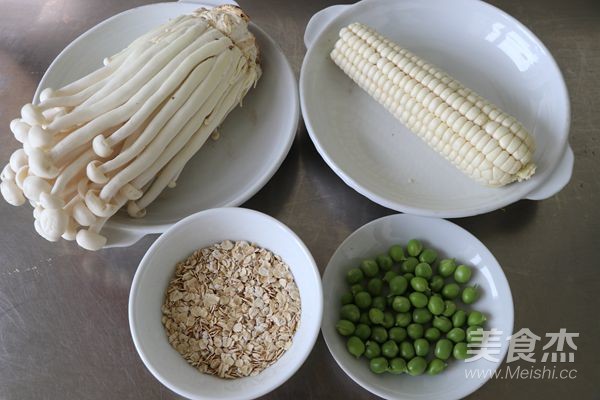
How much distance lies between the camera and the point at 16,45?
1.29m

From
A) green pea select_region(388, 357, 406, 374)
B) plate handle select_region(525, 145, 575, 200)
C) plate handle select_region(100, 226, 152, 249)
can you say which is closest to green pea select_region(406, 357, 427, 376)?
green pea select_region(388, 357, 406, 374)

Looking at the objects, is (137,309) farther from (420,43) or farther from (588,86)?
(588,86)

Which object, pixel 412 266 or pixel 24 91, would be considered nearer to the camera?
pixel 412 266

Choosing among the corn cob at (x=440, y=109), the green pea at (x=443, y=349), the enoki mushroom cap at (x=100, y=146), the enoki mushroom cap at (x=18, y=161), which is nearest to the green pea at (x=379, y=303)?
the green pea at (x=443, y=349)

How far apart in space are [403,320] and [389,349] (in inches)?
2.4

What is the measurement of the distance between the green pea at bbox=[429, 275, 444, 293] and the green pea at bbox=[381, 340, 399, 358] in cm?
13

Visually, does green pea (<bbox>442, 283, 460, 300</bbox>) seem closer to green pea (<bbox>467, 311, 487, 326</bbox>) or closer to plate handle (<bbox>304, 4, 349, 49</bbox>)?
green pea (<bbox>467, 311, 487, 326</bbox>)

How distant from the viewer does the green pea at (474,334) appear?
85 centimetres

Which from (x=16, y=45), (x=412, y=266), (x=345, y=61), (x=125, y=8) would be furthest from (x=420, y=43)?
(x=16, y=45)

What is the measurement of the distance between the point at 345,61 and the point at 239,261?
19.3 inches

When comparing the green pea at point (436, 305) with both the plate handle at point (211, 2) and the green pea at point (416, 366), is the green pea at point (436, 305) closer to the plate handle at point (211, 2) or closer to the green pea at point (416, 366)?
the green pea at point (416, 366)

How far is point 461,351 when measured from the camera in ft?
2.76

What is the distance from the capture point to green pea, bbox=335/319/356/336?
2.78 ft

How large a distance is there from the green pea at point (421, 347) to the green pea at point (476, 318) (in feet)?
0.29
